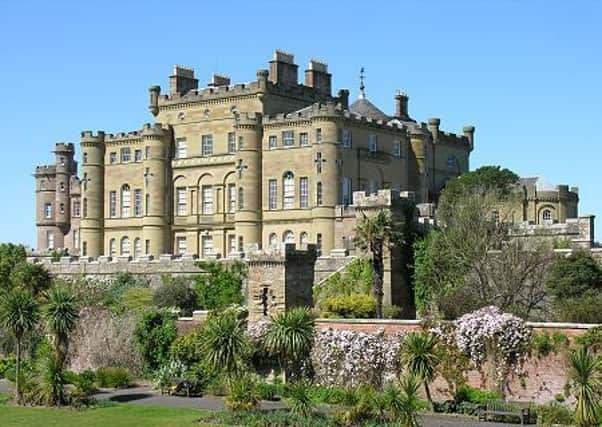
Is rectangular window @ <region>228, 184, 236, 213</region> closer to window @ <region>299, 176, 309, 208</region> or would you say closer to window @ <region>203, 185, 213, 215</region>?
window @ <region>203, 185, 213, 215</region>

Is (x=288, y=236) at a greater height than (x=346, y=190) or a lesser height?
lesser

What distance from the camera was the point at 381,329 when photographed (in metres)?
35.2

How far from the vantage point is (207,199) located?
61.6m

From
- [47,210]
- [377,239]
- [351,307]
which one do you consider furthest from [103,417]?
[47,210]

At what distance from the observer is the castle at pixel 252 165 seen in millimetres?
55969

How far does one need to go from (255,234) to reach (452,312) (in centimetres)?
1960

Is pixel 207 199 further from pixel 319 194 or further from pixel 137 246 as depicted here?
pixel 319 194

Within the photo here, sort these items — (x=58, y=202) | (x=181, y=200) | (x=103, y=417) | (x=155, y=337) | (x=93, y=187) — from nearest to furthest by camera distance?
(x=103, y=417) < (x=155, y=337) < (x=181, y=200) < (x=93, y=187) < (x=58, y=202)

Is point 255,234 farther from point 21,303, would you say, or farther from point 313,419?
point 313,419

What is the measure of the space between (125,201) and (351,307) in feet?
89.6

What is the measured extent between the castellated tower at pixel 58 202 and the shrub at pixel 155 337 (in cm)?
3802

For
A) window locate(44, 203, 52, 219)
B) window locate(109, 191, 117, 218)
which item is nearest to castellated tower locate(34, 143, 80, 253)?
window locate(44, 203, 52, 219)

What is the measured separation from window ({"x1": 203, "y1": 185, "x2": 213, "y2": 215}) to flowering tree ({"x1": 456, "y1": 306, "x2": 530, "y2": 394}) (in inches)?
1182

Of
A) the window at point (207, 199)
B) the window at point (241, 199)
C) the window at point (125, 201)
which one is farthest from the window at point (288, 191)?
the window at point (125, 201)
